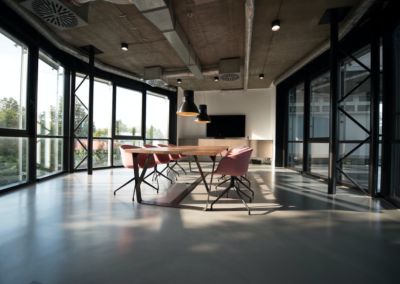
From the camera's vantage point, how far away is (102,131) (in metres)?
6.37

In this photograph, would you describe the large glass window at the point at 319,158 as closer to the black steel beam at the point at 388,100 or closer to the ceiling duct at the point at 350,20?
the black steel beam at the point at 388,100

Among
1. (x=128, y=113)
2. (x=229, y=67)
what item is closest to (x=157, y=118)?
(x=128, y=113)

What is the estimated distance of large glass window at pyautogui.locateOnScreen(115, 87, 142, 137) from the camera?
6.82m

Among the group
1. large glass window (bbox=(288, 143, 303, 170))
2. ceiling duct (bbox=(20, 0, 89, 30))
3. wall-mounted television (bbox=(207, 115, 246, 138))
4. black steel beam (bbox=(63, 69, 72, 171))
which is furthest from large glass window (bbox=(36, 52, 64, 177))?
large glass window (bbox=(288, 143, 303, 170))

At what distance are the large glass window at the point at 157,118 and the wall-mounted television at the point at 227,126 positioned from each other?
198 cm

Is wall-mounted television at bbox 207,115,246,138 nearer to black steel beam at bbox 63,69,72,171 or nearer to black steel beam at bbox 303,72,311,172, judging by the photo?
black steel beam at bbox 303,72,311,172

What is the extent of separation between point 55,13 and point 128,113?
427 centimetres

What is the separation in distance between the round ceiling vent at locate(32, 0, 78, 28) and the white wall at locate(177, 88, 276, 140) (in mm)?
5546

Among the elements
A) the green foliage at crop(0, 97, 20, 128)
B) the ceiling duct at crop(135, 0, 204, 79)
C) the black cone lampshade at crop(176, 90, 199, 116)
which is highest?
the ceiling duct at crop(135, 0, 204, 79)

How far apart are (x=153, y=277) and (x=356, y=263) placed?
155 cm

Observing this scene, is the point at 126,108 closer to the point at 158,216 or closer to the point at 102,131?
the point at 102,131

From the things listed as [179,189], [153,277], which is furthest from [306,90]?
[153,277]

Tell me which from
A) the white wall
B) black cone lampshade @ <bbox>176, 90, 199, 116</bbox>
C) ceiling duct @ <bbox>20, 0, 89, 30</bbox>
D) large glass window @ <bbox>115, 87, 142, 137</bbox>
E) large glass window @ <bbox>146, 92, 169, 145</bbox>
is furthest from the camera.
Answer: the white wall

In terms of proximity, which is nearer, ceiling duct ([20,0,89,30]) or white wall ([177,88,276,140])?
ceiling duct ([20,0,89,30])
